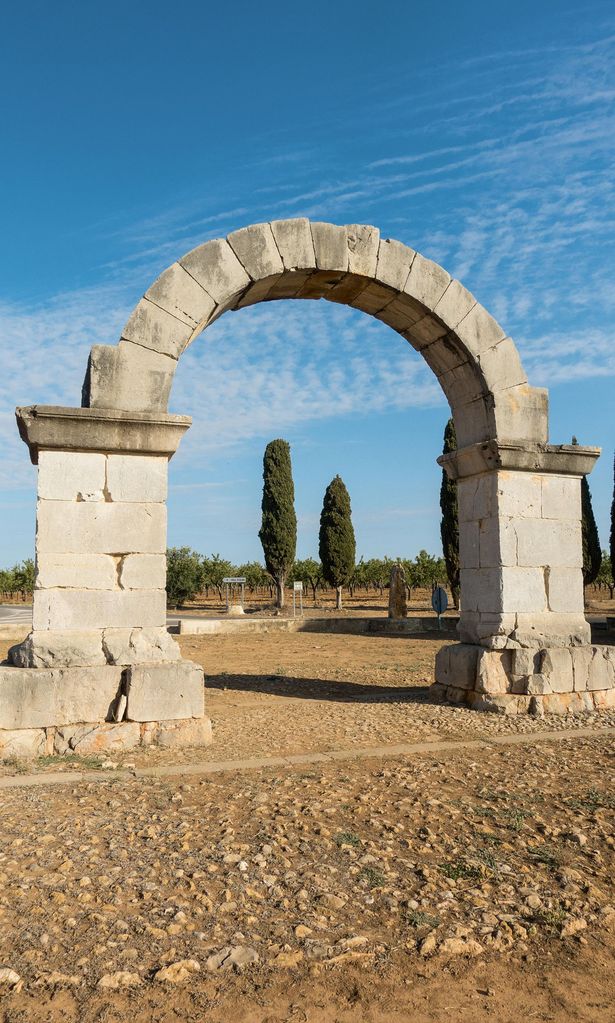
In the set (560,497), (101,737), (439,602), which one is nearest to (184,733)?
(101,737)

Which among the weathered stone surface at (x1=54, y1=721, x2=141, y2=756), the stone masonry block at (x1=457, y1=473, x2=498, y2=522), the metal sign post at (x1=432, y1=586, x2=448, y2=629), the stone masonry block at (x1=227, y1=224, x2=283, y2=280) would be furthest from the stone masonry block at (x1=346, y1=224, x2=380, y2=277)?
the metal sign post at (x1=432, y1=586, x2=448, y2=629)

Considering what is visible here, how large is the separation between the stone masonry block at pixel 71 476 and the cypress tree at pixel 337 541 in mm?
26797

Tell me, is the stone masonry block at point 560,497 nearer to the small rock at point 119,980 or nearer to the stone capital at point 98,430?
the stone capital at point 98,430

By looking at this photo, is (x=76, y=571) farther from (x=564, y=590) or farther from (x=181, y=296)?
(x=564, y=590)

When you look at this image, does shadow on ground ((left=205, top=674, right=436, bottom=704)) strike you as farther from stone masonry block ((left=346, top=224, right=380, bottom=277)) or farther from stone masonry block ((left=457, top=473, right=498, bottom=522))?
stone masonry block ((left=346, top=224, right=380, bottom=277))

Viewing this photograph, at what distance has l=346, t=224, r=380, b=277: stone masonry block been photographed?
6812mm

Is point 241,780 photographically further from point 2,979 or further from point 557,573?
point 557,573

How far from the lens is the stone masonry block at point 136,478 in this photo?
18.9ft

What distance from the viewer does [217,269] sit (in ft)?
20.6

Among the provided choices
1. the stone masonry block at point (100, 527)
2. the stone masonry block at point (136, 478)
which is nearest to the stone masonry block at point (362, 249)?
the stone masonry block at point (136, 478)

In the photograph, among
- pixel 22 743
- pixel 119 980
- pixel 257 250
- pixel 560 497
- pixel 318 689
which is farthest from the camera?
pixel 318 689

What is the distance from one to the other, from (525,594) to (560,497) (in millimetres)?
1116

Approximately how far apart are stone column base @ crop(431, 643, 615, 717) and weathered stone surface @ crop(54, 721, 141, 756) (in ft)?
10.8

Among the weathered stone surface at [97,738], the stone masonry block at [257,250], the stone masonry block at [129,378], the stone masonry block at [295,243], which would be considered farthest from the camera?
the stone masonry block at [295,243]
